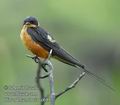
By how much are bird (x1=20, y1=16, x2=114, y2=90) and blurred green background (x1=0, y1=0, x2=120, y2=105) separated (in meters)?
3.13

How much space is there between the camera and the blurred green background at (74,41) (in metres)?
8.52

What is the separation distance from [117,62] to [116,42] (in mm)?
598

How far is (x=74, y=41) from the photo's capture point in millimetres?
9977

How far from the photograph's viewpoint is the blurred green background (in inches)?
335

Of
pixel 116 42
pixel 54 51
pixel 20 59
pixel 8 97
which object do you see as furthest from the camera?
pixel 116 42

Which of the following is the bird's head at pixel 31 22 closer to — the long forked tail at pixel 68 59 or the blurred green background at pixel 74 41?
the long forked tail at pixel 68 59

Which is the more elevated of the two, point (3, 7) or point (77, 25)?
point (3, 7)

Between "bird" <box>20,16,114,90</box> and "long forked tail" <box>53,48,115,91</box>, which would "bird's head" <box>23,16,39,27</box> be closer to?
"bird" <box>20,16,114,90</box>

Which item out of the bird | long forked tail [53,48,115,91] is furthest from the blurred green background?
long forked tail [53,48,115,91]

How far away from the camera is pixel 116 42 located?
10.3 meters

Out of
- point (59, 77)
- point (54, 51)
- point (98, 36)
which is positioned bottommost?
point (98, 36)

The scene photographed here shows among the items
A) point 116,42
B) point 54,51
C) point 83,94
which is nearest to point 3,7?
point 116,42

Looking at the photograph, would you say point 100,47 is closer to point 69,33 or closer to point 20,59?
point 69,33

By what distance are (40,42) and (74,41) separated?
5915mm
